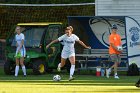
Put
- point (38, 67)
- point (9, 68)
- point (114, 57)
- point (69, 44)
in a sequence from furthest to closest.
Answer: point (9, 68) → point (38, 67) → point (114, 57) → point (69, 44)

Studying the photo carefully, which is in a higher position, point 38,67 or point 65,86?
point 38,67

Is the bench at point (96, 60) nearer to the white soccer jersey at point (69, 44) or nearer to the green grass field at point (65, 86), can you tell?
the white soccer jersey at point (69, 44)

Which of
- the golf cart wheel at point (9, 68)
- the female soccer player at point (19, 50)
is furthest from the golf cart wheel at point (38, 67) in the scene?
Result: the golf cart wheel at point (9, 68)

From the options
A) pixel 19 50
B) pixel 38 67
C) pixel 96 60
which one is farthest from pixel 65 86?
pixel 96 60

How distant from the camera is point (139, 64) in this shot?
26406mm

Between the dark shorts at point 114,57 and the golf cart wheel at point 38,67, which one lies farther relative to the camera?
the golf cart wheel at point 38,67

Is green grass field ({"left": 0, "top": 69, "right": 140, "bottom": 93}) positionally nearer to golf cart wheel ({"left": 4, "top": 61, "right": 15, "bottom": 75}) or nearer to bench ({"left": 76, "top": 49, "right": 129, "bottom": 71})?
golf cart wheel ({"left": 4, "top": 61, "right": 15, "bottom": 75})

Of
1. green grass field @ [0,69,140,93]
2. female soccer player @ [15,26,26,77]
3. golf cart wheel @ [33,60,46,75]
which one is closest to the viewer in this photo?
green grass field @ [0,69,140,93]

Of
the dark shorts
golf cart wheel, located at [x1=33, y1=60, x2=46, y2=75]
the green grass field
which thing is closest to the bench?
golf cart wheel, located at [x1=33, y1=60, x2=46, y2=75]

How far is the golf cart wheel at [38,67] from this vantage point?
85.1ft

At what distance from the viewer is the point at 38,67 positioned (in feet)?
Answer: 85.3

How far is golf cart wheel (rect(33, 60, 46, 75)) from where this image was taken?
2593cm

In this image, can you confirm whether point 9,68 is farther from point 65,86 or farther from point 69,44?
point 65,86

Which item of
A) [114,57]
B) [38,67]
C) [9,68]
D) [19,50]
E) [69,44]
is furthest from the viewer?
[9,68]
